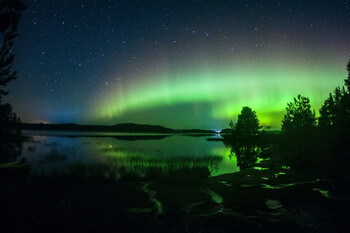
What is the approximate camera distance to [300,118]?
155 ft

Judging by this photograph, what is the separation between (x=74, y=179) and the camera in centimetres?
1988

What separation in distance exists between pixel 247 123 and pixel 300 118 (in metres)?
33.6

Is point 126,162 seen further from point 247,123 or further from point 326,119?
point 247,123

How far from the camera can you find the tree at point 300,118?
45.7 m

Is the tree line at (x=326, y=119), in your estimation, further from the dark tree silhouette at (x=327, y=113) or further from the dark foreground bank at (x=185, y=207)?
the dark foreground bank at (x=185, y=207)

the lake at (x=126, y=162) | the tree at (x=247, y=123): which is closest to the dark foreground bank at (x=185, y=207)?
the lake at (x=126, y=162)

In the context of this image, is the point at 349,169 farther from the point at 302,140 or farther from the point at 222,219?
the point at 302,140

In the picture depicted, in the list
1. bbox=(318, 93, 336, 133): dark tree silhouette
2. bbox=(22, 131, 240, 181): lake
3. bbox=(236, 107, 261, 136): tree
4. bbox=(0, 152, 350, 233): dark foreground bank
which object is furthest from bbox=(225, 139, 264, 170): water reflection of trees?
bbox=(236, 107, 261, 136): tree

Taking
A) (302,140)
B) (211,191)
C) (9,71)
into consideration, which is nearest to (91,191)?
(211,191)

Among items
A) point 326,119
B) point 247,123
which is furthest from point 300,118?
point 247,123

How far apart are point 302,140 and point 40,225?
4890 centimetres

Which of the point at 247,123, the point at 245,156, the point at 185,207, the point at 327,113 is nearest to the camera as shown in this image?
the point at 185,207

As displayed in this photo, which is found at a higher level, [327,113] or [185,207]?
[327,113]

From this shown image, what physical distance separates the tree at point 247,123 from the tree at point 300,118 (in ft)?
94.4
